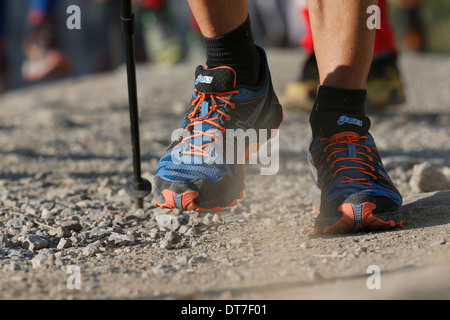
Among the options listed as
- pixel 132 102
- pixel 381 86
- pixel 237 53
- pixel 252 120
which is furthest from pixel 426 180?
pixel 381 86

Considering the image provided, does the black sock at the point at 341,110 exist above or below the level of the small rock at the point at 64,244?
above

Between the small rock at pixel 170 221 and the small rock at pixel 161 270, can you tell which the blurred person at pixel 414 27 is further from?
the small rock at pixel 161 270

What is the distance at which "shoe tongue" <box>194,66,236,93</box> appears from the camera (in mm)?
2096

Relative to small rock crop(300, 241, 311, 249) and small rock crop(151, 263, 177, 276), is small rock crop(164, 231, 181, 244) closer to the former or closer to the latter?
small rock crop(151, 263, 177, 276)

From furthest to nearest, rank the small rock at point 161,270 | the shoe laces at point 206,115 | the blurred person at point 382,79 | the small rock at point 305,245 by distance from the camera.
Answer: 1. the blurred person at point 382,79
2. the shoe laces at point 206,115
3. the small rock at point 305,245
4. the small rock at point 161,270

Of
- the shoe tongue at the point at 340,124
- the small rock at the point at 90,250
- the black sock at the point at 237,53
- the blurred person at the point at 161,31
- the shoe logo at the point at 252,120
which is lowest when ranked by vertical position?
the small rock at the point at 90,250

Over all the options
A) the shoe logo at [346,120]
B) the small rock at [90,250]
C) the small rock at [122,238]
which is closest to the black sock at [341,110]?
the shoe logo at [346,120]

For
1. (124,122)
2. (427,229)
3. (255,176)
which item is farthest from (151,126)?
(427,229)

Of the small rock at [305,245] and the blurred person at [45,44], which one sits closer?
the small rock at [305,245]

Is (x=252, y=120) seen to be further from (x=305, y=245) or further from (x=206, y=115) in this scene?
(x=305, y=245)

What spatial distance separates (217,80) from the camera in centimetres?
210

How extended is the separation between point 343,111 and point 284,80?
4.07 m

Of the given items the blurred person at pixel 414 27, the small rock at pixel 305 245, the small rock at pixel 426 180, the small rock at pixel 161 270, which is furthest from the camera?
the blurred person at pixel 414 27

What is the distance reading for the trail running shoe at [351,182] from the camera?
1.91 meters
